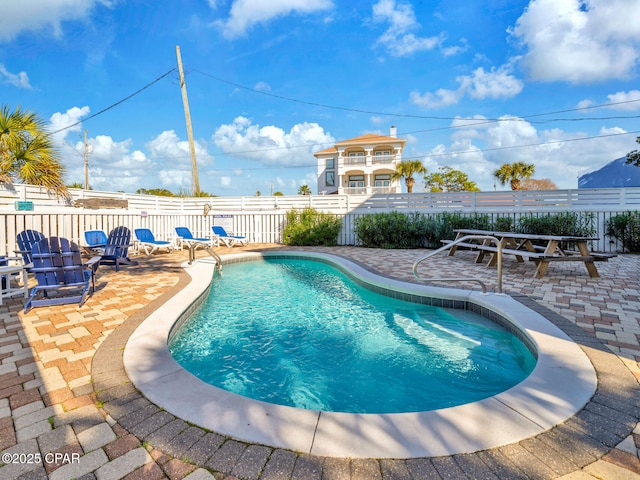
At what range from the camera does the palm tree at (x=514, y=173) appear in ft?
88.3

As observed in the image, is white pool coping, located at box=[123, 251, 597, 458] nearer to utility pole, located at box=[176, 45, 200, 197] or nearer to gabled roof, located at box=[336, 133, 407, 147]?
utility pole, located at box=[176, 45, 200, 197]

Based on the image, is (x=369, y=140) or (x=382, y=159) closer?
(x=382, y=159)

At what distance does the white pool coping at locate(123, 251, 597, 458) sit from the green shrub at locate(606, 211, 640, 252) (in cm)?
980

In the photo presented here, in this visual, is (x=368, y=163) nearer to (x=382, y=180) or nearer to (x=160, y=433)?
(x=382, y=180)

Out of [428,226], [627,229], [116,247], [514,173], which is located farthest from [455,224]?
[514,173]

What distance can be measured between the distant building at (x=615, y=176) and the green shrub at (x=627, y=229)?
15773mm

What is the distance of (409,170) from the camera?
30.1 metres

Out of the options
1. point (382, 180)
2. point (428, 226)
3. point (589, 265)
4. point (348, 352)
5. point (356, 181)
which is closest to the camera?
point (348, 352)

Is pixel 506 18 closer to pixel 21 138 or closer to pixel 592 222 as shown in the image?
pixel 592 222

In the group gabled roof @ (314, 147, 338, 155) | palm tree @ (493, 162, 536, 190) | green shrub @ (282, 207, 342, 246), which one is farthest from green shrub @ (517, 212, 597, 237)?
gabled roof @ (314, 147, 338, 155)

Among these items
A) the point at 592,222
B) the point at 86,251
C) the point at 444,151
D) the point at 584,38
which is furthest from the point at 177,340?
the point at 444,151

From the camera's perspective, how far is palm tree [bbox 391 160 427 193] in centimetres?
3003

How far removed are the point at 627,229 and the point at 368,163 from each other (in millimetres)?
24613

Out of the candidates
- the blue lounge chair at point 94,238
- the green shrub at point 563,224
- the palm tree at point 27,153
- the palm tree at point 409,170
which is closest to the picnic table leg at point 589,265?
the green shrub at point 563,224
